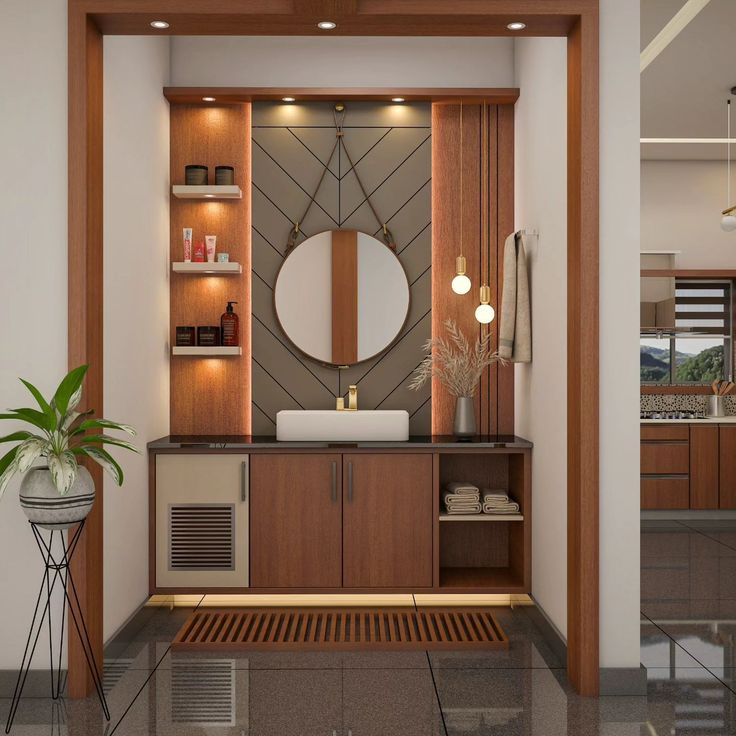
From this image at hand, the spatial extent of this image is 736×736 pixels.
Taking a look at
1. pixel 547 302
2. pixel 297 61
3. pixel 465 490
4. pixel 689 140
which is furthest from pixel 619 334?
pixel 689 140

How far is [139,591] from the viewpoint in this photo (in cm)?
379

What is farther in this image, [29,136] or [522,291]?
[522,291]

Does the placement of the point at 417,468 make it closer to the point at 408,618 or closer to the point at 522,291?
the point at 408,618

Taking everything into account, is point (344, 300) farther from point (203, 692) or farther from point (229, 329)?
point (203, 692)

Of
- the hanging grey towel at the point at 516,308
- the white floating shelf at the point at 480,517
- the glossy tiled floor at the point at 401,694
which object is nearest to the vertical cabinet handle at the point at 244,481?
the glossy tiled floor at the point at 401,694

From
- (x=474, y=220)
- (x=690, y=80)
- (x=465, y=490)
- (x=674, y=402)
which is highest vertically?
(x=690, y=80)

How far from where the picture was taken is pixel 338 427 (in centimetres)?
411

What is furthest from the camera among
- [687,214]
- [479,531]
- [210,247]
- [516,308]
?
[687,214]

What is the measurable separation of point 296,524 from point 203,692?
116cm

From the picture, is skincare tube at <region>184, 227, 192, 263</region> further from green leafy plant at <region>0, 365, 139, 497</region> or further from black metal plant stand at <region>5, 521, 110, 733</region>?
black metal plant stand at <region>5, 521, 110, 733</region>

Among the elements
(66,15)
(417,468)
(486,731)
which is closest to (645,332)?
(417,468)

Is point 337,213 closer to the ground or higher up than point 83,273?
higher up

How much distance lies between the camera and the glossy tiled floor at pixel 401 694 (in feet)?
8.71

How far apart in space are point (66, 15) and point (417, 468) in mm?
2659
